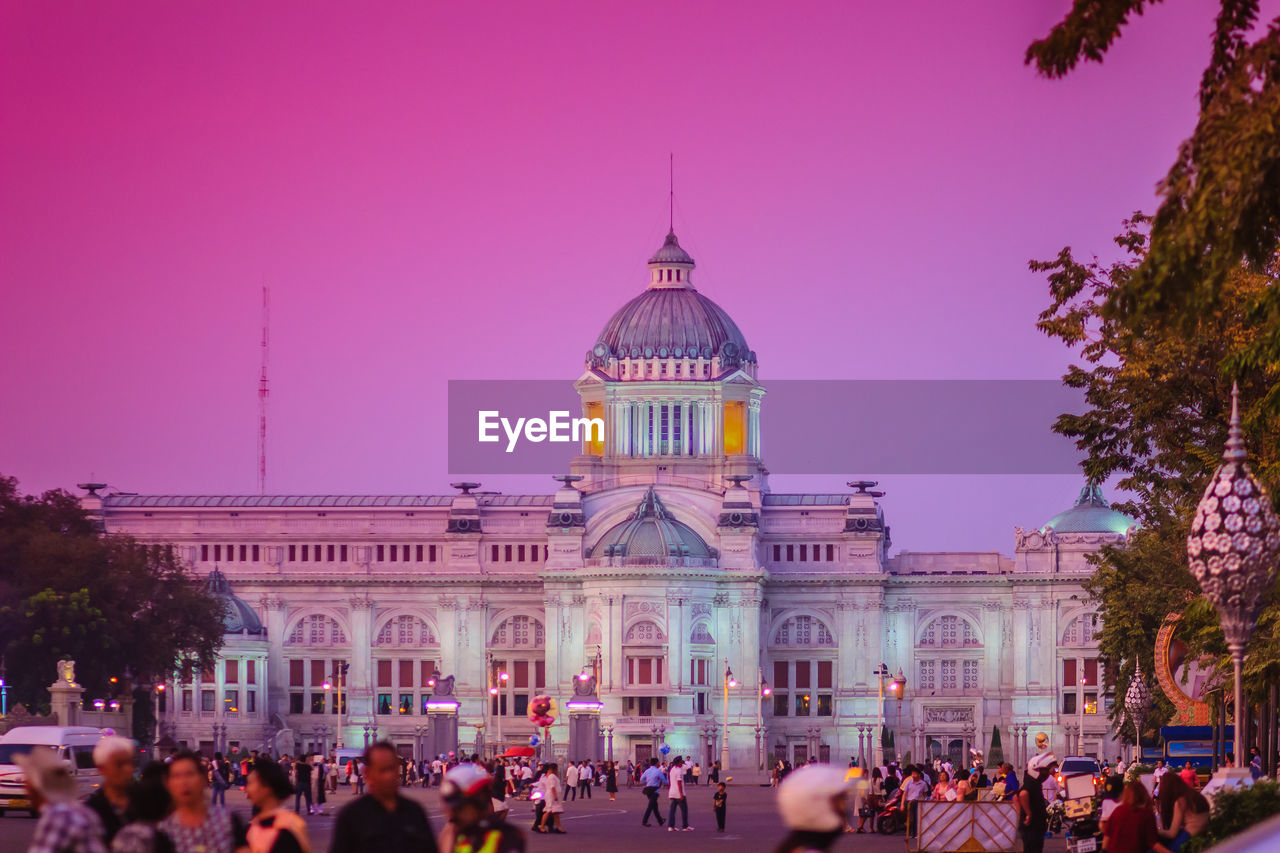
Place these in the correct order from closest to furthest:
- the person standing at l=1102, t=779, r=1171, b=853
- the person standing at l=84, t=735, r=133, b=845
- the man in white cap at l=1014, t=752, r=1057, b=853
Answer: the person standing at l=84, t=735, r=133, b=845 → the person standing at l=1102, t=779, r=1171, b=853 → the man in white cap at l=1014, t=752, r=1057, b=853

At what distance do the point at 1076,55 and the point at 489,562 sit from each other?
5713 inches

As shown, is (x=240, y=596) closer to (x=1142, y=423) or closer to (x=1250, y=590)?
(x=1142, y=423)

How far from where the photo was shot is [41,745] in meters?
52.9

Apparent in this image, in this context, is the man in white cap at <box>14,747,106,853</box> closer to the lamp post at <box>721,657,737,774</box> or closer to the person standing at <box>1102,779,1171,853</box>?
the person standing at <box>1102,779,1171,853</box>

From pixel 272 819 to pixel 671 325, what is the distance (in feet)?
492

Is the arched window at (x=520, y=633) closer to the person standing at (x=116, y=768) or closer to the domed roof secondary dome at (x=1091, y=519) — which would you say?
the domed roof secondary dome at (x=1091, y=519)

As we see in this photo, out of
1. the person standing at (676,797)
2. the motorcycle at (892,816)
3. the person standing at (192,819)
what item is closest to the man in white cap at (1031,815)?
the motorcycle at (892,816)

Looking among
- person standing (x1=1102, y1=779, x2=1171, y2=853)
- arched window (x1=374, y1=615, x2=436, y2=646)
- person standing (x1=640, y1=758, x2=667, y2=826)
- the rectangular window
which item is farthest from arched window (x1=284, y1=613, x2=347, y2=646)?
person standing (x1=1102, y1=779, x2=1171, y2=853)

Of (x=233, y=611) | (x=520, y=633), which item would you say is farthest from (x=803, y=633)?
(x=233, y=611)

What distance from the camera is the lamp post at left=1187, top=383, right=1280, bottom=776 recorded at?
91.8 feet

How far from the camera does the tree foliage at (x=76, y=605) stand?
9106 cm

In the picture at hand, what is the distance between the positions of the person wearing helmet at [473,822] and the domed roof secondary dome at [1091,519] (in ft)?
484

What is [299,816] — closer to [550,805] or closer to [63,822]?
[63,822]

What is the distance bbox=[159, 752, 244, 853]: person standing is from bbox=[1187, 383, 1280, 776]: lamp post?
13823 mm
